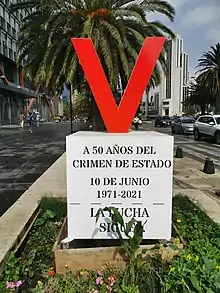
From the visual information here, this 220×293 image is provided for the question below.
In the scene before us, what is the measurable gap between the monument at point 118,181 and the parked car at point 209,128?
17608mm

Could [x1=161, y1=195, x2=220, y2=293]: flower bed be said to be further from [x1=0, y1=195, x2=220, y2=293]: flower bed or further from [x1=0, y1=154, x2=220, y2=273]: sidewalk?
[x1=0, y1=154, x2=220, y2=273]: sidewalk

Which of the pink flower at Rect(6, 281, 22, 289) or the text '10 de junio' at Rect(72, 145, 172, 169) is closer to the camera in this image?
the pink flower at Rect(6, 281, 22, 289)

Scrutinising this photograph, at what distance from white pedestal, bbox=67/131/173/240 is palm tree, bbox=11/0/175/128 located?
9.53m

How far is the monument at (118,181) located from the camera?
11.0 feet

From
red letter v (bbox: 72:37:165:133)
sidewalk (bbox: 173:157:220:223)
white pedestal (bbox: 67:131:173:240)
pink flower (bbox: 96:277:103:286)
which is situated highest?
red letter v (bbox: 72:37:165:133)

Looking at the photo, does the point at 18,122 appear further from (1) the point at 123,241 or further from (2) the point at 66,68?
(1) the point at 123,241

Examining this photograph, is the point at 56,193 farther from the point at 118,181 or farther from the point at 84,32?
the point at 84,32

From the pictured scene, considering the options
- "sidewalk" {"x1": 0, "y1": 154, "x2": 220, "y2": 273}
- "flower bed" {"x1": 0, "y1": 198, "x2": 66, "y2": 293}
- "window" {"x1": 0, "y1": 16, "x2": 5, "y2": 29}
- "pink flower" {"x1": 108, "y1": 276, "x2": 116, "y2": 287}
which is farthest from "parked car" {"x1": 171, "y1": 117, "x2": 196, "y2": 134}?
"pink flower" {"x1": 108, "y1": 276, "x2": 116, "y2": 287}

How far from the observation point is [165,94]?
414ft

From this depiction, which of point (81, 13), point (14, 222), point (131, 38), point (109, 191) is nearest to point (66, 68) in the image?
point (81, 13)

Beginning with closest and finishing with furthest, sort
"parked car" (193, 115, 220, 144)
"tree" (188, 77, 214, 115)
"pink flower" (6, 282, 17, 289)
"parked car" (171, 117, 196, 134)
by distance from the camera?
"pink flower" (6, 282, 17, 289) → "parked car" (193, 115, 220, 144) → "parked car" (171, 117, 196, 134) → "tree" (188, 77, 214, 115)

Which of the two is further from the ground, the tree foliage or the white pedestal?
the tree foliage

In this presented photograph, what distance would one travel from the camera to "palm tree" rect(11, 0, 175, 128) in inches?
502

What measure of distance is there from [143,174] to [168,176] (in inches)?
9.8
